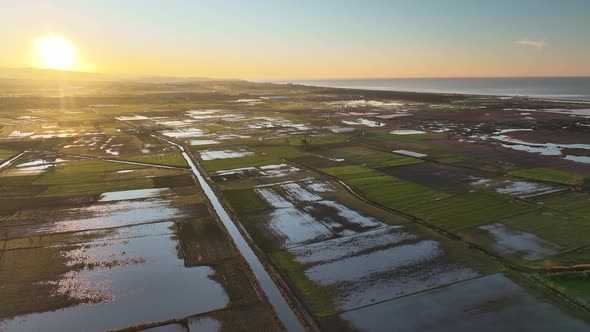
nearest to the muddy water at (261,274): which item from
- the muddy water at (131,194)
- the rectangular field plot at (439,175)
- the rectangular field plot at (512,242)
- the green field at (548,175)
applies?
the muddy water at (131,194)

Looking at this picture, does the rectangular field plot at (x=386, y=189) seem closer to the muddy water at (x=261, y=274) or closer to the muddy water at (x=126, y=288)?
the muddy water at (x=261, y=274)

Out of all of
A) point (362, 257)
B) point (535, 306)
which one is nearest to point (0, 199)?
point (362, 257)

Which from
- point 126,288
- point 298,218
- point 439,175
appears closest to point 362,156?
point 439,175

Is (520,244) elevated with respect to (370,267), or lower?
elevated

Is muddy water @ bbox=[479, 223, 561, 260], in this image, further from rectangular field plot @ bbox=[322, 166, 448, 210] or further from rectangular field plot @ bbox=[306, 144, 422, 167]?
rectangular field plot @ bbox=[306, 144, 422, 167]

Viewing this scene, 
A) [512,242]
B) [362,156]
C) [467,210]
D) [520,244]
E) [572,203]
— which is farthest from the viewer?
[362,156]

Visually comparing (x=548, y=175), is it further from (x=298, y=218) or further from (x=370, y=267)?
(x=370, y=267)
